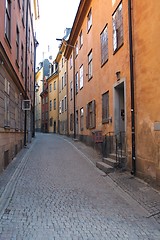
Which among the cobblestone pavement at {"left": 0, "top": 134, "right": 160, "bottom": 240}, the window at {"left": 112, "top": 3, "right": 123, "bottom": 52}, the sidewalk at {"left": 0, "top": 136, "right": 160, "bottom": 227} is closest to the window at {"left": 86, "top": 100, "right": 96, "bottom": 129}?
the window at {"left": 112, "top": 3, "right": 123, "bottom": 52}

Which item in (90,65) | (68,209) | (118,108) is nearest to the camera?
(68,209)

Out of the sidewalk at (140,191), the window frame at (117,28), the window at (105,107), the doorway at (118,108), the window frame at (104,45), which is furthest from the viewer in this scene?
the window frame at (104,45)

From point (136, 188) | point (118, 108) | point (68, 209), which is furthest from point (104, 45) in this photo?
point (68, 209)

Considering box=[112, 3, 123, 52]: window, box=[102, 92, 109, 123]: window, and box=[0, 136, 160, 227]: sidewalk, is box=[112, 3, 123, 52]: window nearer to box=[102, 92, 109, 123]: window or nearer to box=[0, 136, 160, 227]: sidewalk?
box=[102, 92, 109, 123]: window

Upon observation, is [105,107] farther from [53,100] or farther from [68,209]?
[53,100]

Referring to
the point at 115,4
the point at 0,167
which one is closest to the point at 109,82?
the point at 115,4

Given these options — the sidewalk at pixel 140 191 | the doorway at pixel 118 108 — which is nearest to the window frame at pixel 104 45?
the doorway at pixel 118 108

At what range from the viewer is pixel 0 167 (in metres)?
9.64

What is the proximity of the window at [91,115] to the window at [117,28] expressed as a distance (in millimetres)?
5159

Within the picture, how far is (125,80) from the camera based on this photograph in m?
10.4

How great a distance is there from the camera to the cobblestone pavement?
→ 184 inches

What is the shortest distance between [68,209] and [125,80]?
5.74 meters

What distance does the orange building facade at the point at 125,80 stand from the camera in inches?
315

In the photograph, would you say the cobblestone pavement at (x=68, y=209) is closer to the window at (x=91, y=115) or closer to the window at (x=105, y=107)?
the window at (x=105, y=107)
